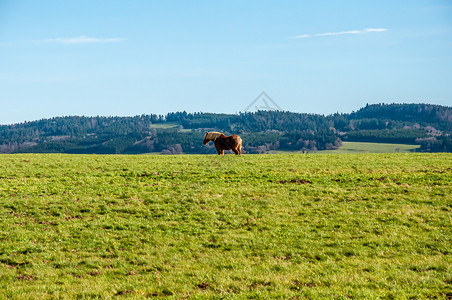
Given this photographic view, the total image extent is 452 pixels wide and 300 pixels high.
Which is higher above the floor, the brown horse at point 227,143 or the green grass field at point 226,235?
the brown horse at point 227,143

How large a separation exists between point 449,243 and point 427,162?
26.6 m

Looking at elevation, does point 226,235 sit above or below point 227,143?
below

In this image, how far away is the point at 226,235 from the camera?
19.6 meters

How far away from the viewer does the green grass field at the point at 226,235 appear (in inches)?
534

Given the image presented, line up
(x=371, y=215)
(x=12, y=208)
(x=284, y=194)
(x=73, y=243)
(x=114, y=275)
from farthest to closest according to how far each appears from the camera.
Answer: (x=284, y=194), (x=12, y=208), (x=371, y=215), (x=73, y=243), (x=114, y=275)

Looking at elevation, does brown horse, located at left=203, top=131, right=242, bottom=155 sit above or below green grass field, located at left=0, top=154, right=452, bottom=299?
above

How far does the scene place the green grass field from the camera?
13.6 m

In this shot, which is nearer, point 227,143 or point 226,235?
point 226,235

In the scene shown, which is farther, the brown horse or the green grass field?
the brown horse

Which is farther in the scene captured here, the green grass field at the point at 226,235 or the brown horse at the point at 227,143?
the brown horse at the point at 227,143

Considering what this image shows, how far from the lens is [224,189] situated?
2884 cm

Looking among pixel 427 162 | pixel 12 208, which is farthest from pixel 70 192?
pixel 427 162

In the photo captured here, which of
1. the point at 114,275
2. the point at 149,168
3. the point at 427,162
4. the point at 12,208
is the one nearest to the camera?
the point at 114,275

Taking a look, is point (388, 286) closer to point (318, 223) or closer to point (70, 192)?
point (318, 223)
